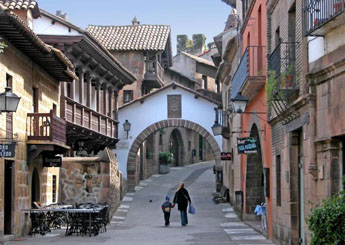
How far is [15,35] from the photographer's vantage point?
1892cm

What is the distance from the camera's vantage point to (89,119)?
31359 millimetres

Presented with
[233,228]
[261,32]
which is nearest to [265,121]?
[261,32]

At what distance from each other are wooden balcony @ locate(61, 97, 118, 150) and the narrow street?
123 inches

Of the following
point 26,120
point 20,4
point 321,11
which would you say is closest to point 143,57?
point 20,4

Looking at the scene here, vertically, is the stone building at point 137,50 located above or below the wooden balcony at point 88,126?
above

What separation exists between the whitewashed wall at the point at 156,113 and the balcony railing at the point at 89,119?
3.63 feet

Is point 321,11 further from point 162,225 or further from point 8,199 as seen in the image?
point 162,225

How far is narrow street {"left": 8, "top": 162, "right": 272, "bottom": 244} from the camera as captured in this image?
19.6m

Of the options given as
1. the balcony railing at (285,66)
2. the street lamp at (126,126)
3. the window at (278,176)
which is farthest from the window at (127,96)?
the balcony railing at (285,66)

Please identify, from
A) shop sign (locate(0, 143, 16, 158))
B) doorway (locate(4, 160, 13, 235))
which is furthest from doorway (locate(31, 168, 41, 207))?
shop sign (locate(0, 143, 16, 158))

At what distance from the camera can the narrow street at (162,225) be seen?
1961cm

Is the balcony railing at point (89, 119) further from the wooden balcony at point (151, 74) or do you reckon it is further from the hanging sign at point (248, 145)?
the wooden balcony at point (151, 74)

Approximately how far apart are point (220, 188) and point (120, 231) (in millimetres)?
16421

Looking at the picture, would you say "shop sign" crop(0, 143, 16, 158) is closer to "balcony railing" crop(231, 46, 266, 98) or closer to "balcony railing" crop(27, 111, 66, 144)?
"balcony railing" crop(27, 111, 66, 144)
